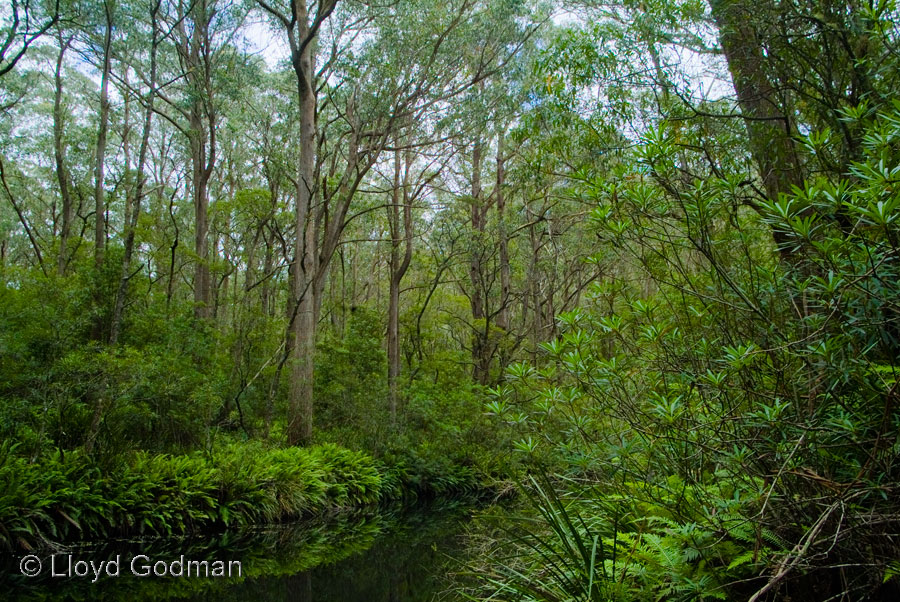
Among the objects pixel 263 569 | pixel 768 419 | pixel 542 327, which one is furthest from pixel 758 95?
pixel 263 569

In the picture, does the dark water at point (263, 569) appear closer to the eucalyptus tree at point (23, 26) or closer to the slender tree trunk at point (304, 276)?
the slender tree trunk at point (304, 276)

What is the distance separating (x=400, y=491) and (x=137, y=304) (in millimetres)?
5815

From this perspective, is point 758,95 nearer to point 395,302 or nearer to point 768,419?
point 768,419

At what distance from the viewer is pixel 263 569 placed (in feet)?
19.6

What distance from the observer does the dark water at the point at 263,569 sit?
506 centimetres

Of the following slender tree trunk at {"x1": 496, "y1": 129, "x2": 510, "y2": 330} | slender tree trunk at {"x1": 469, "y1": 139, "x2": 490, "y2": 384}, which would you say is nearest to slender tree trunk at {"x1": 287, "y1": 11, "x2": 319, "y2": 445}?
slender tree trunk at {"x1": 496, "y1": 129, "x2": 510, "y2": 330}

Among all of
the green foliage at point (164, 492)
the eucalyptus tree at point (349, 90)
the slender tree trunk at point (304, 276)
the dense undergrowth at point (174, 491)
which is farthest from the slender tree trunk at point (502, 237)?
the green foliage at point (164, 492)

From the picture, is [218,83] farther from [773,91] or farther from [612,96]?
[773,91]

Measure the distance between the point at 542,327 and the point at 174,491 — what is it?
5.18 meters

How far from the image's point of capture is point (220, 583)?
5.40 metres

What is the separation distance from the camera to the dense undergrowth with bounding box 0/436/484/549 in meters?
6.11

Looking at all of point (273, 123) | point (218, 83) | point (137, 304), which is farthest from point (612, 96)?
point (273, 123)

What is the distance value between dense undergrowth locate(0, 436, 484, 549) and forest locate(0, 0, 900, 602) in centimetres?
4

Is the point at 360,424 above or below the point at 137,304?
below
